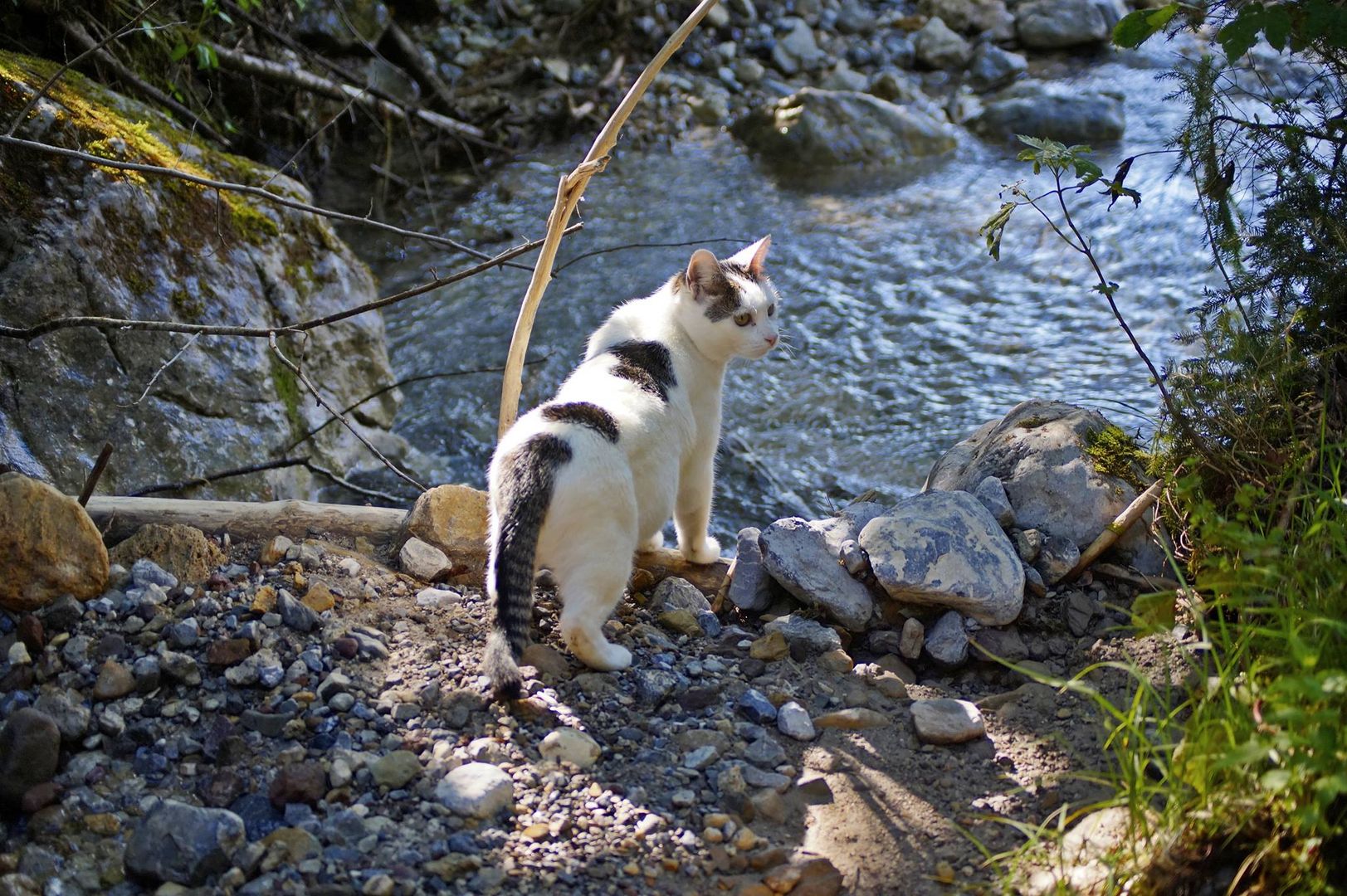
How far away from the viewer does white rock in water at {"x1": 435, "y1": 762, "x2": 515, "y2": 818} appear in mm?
2383

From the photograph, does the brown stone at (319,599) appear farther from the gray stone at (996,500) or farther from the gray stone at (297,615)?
the gray stone at (996,500)

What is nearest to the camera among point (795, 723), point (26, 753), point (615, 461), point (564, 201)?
point (26, 753)

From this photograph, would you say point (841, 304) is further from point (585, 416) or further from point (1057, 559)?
point (585, 416)

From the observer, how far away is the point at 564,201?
365 centimetres

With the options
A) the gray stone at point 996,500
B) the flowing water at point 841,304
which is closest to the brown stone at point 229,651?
the gray stone at point 996,500

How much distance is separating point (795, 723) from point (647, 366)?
1.31m

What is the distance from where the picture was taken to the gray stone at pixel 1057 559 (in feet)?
11.0

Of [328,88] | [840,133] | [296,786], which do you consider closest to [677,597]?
[296,786]

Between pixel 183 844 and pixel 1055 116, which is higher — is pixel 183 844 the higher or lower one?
the lower one

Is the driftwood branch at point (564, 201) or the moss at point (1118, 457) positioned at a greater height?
the driftwood branch at point (564, 201)

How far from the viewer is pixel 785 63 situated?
9977 mm

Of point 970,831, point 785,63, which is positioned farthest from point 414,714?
point 785,63

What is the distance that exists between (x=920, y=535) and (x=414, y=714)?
5.15ft

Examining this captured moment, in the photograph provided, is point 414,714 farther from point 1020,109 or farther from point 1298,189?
point 1020,109
